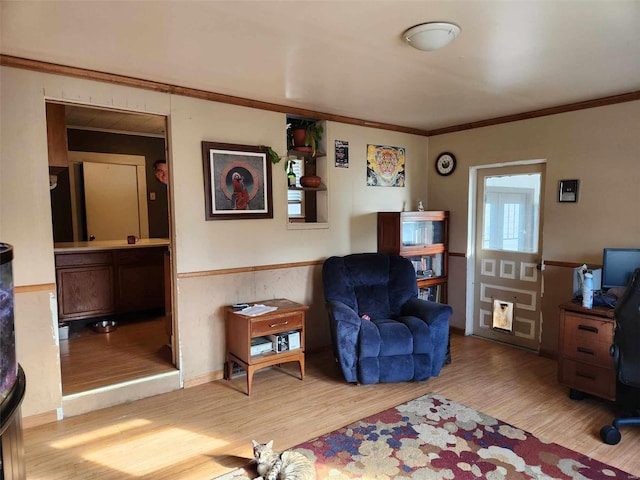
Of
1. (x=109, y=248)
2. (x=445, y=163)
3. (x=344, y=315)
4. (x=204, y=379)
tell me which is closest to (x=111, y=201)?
(x=109, y=248)

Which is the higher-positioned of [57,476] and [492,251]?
[492,251]

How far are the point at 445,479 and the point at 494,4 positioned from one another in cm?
237

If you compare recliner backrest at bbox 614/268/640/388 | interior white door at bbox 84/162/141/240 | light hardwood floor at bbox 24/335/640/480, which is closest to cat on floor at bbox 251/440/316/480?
light hardwood floor at bbox 24/335/640/480

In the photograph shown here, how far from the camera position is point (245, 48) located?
2.36 m

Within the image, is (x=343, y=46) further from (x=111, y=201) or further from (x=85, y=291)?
(x=111, y=201)

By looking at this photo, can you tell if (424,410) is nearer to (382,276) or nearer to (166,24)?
(382,276)

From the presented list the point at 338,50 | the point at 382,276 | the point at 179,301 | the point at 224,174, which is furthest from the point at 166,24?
the point at 382,276

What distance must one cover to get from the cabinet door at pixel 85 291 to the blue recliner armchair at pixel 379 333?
2.69 m

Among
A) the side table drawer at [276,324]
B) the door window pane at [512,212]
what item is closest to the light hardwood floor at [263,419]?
the side table drawer at [276,324]

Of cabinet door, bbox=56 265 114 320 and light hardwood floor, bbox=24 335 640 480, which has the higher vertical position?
cabinet door, bbox=56 265 114 320

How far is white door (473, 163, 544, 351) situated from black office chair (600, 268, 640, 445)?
1.56 metres

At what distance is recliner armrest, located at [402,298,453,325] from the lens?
11.1 feet

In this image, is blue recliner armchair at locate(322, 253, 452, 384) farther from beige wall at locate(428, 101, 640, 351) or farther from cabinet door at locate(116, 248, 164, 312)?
cabinet door at locate(116, 248, 164, 312)

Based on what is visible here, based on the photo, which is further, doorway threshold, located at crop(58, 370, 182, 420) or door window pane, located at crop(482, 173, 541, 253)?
door window pane, located at crop(482, 173, 541, 253)
